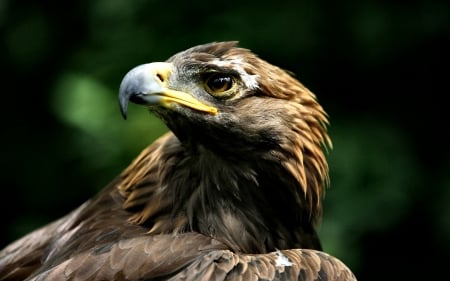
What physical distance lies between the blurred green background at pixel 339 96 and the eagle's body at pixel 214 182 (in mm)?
1875

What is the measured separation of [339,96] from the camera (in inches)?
245

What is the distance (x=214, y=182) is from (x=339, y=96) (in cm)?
265

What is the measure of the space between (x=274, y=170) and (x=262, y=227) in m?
0.24

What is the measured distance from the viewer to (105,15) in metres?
6.27

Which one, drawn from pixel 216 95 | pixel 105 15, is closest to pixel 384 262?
pixel 105 15

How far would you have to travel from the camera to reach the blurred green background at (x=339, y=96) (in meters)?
5.85

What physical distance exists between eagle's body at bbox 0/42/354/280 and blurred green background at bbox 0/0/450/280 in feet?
6.15

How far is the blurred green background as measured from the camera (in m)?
5.85

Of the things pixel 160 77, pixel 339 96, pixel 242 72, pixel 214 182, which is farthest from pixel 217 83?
pixel 339 96

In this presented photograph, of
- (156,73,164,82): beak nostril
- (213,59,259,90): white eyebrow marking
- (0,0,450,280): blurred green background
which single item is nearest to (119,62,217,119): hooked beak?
(156,73,164,82): beak nostril

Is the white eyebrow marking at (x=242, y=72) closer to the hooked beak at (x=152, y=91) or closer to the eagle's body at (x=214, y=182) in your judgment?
the eagle's body at (x=214, y=182)

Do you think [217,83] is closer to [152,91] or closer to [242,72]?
[242,72]

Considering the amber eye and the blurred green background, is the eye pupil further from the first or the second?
the blurred green background

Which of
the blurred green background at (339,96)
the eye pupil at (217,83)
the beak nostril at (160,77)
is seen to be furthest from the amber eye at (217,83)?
the blurred green background at (339,96)
